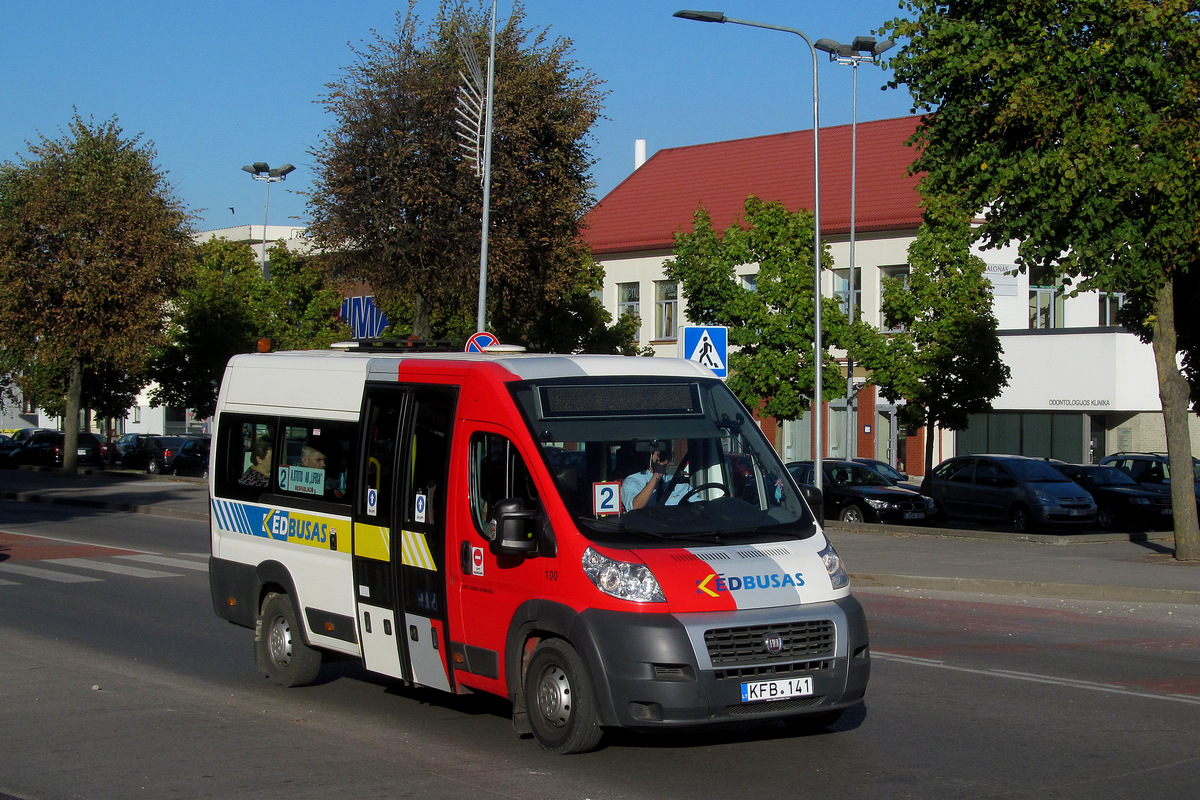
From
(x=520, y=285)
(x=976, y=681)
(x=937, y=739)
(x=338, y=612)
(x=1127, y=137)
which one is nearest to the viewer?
(x=937, y=739)

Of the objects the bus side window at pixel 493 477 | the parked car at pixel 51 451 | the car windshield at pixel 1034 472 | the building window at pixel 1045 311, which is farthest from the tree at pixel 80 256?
the bus side window at pixel 493 477

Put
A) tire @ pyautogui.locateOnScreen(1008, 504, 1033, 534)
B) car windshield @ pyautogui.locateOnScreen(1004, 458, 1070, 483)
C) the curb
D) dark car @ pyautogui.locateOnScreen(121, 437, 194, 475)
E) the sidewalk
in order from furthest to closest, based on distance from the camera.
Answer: dark car @ pyautogui.locateOnScreen(121, 437, 194, 475)
car windshield @ pyautogui.locateOnScreen(1004, 458, 1070, 483)
tire @ pyautogui.locateOnScreen(1008, 504, 1033, 534)
the sidewalk
the curb

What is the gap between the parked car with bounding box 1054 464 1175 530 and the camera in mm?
28641

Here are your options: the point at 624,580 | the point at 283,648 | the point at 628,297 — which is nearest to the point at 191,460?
the point at 628,297

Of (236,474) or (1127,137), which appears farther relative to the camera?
(1127,137)

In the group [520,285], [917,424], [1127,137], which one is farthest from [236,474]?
[917,424]

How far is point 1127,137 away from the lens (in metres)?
17.2

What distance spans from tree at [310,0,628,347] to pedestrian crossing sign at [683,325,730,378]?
13.5m

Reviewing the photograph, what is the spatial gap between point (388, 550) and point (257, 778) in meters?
1.80

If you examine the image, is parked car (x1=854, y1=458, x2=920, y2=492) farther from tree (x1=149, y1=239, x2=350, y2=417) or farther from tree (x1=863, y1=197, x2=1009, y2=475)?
tree (x1=149, y1=239, x2=350, y2=417)

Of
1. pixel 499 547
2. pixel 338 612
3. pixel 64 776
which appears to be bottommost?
pixel 64 776

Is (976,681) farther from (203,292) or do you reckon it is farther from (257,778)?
(203,292)

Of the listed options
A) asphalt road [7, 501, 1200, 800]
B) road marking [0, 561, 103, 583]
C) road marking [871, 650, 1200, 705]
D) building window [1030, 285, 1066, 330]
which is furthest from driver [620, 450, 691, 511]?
building window [1030, 285, 1066, 330]

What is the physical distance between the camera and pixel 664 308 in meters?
60.0
